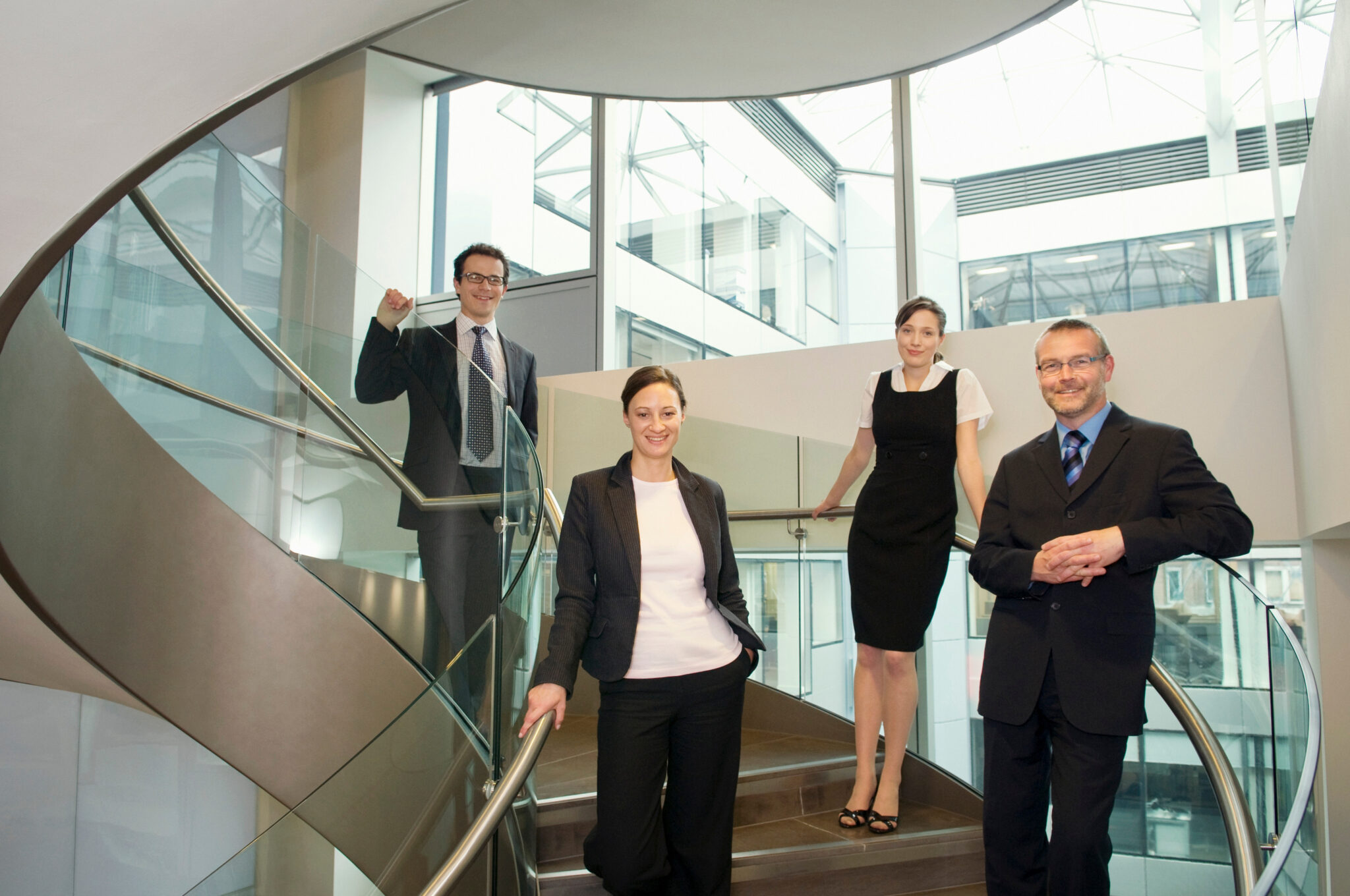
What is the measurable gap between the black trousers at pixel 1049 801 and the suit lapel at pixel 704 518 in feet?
2.51

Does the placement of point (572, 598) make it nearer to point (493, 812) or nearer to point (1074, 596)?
point (493, 812)

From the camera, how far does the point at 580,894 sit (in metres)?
2.76

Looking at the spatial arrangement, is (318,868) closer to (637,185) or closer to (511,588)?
(511,588)

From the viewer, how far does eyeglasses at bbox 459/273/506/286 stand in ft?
11.0

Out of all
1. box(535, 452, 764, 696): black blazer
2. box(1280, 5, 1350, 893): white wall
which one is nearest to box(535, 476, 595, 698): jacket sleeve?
box(535, 452, 764, 696): black blazer

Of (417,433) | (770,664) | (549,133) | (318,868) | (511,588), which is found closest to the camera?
(318,868)

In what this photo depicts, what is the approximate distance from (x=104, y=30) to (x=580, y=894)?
243 centimetres

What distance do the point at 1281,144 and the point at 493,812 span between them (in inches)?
170

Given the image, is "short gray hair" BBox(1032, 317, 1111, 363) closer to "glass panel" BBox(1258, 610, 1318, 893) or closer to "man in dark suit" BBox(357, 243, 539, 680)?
"glass panel" BBox(1258, 610, 1318, 893)

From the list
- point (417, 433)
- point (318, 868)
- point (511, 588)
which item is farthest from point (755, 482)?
point (318, 868)

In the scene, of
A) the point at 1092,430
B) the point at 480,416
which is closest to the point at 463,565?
the point at 480,416

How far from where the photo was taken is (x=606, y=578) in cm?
241

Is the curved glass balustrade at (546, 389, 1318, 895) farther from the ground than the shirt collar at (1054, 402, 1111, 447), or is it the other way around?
the shirt collar at (1054, 402, 1111, 447)

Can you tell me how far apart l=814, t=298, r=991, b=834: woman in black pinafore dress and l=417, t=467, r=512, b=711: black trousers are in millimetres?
1186
